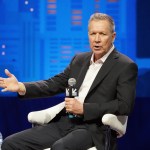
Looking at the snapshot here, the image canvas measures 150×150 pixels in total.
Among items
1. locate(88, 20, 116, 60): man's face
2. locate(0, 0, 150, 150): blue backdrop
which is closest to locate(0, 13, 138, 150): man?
locate(88, 20, 116, 60): man's face

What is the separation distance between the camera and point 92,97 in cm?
325

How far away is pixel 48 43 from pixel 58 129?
1614 mm

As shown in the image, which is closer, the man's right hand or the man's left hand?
the man's left hand

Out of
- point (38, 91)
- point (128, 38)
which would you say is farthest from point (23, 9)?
point (38, 91)

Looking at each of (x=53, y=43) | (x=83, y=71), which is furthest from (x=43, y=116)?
(x=53, y=43)

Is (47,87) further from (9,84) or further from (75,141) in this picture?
(75,141)

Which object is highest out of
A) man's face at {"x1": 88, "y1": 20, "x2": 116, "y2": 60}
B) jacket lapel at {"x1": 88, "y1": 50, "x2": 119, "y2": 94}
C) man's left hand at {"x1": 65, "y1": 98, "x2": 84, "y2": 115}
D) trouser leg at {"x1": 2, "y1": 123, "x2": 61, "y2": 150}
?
man's face at {"x1": 88, "y1": 20, "x2": 116, "y2": 60}

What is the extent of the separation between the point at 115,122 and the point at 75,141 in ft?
1.11

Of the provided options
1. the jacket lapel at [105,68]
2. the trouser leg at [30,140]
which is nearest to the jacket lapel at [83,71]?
the jacket lapel at [105,68]

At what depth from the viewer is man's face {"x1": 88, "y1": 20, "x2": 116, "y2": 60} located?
127 inches

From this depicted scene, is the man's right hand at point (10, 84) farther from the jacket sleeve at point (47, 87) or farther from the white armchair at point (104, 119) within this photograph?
the white armchair at point (104, 119)

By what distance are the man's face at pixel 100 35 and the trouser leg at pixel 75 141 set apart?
68cm

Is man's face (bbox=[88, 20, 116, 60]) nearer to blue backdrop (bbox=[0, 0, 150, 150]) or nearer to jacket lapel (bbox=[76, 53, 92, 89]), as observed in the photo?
jacket lapel (bbox=[76, 53, 92, 89])

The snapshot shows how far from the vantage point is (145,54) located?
441 cm
